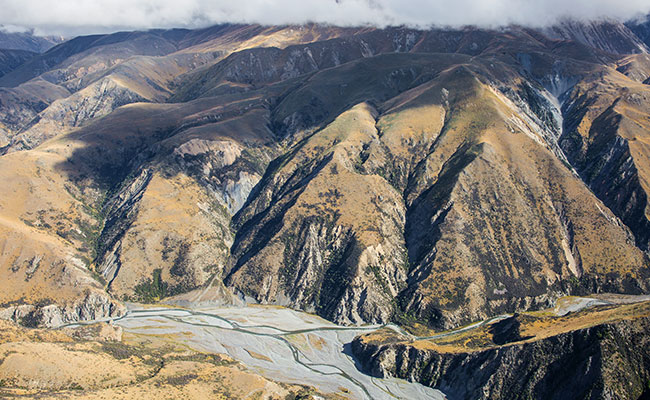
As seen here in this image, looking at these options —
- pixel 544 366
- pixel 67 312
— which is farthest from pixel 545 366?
pixel 67 312

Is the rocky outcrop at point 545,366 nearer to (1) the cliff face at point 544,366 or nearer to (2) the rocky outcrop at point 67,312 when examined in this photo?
(1) the cliff face at point 544,366

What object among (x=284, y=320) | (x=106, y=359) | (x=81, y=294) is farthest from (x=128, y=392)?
(x=81, y=294)

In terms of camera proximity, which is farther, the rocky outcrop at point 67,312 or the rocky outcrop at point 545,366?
the rocky outcrop at point 67,312

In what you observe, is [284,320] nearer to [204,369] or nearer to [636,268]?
[204,369]

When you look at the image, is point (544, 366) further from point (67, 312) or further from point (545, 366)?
point (67, 312)

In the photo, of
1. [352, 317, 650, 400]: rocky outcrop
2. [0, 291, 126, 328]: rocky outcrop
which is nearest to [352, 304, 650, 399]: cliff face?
[352, 317, 650, 400]: rocky outcrop

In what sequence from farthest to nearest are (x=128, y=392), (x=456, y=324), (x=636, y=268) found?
1. (x=636, y=268)
2. (x=456, y=324)
3. (x=128, y=392)

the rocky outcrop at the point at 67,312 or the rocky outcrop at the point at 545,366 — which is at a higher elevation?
the rocky outcrop at the point at 545,366

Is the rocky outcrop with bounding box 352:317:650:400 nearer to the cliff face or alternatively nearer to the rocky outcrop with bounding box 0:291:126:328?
the cliff face

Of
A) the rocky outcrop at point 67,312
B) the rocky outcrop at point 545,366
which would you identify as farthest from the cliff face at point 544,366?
the rocky outcrop at point 67,312
